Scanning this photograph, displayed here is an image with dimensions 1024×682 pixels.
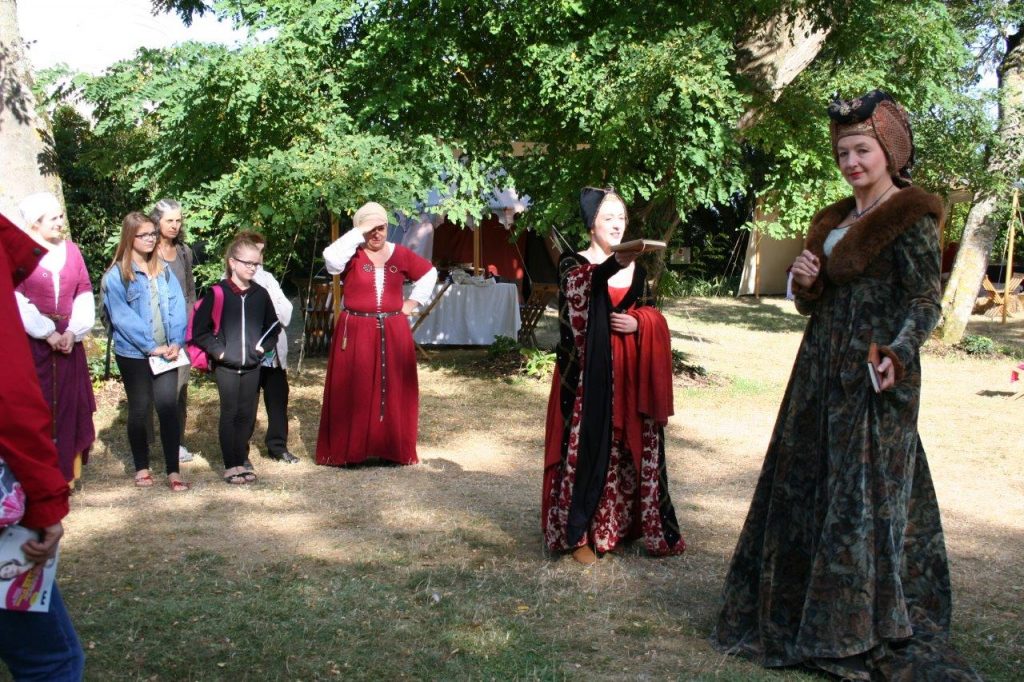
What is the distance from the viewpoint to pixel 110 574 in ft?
15.9

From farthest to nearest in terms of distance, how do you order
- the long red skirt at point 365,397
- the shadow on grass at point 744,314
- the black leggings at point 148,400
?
the shadow on grass at point 744,314, the long red skirt at point 365,397, the black leggings at point 148,400

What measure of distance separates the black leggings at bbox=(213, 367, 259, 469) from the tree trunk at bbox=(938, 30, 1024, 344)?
433 inches

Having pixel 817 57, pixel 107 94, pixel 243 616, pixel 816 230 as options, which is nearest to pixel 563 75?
pixel 817 57

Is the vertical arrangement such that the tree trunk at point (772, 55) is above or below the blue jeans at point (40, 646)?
above

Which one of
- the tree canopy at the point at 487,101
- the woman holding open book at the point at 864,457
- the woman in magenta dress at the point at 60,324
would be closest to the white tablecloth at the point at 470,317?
the tree canopy at the point at 487,101

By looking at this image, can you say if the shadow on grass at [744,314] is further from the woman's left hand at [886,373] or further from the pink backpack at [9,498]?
the pink backpack at [9,498]

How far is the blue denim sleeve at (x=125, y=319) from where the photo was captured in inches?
249

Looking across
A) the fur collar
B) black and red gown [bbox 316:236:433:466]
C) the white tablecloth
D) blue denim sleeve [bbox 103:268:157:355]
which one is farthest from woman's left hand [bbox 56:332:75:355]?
the white tablecloth

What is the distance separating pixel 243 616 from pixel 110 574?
96cm

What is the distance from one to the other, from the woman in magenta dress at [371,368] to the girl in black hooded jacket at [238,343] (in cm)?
68

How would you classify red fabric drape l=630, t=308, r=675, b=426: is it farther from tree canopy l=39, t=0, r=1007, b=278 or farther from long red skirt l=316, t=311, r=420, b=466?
tree canopy l=39, t=0, r=1007, b=278

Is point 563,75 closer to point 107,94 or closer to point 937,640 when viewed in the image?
point 107,94

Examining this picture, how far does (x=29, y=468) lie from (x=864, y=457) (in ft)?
8.79

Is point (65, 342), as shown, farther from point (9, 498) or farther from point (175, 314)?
point (9, 498)
